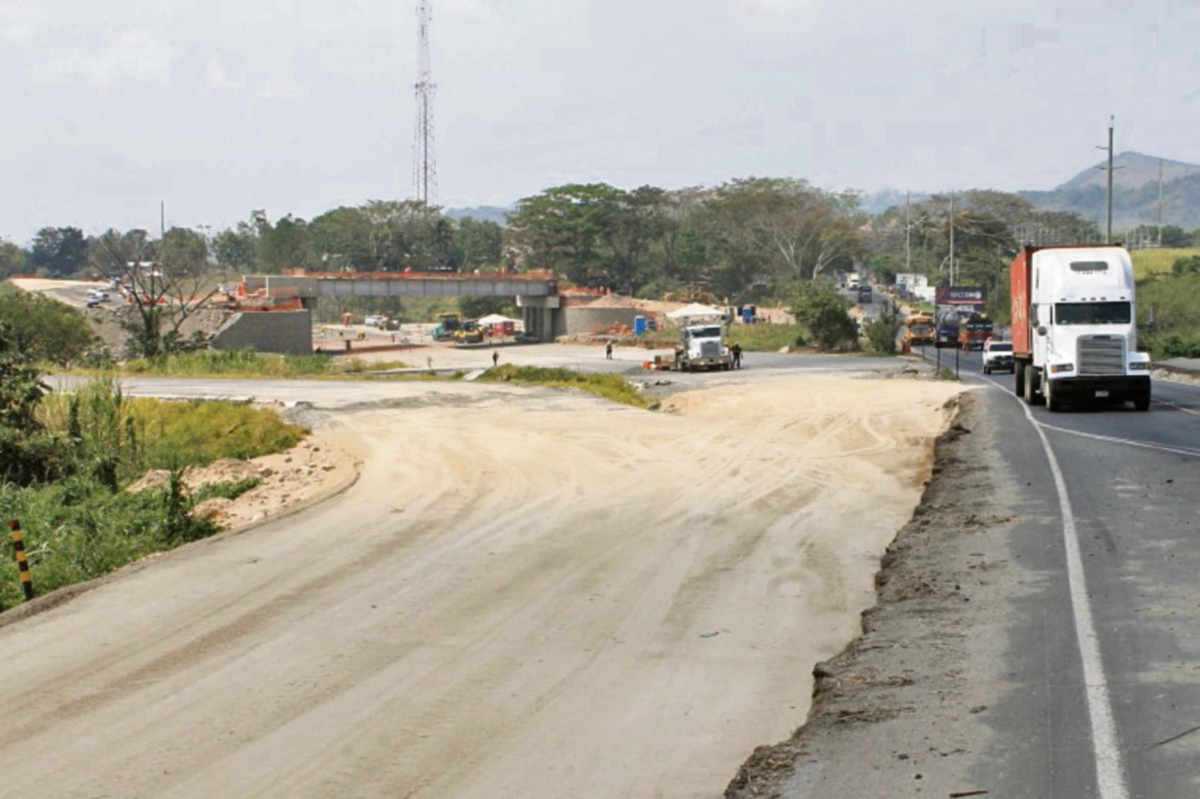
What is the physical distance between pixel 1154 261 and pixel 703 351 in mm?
85330

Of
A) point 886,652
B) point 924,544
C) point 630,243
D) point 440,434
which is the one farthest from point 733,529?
point 630,243

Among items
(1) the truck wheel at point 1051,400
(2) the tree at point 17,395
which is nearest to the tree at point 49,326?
(2) the tree at point 17,395

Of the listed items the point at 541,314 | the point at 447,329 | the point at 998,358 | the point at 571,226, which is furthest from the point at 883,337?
the point at 571,226

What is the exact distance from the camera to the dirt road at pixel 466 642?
10031 mm

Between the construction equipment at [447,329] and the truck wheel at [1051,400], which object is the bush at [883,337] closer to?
the construction equipment at [447,329]

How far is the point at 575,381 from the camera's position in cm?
5347

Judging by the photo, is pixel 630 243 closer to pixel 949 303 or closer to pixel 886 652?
pixel 949 303

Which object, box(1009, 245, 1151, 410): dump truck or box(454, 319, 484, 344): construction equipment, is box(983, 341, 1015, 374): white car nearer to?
box(1009, 245, 1151, 410): dump truck

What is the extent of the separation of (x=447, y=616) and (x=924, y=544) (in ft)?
21.3

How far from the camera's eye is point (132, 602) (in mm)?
15609

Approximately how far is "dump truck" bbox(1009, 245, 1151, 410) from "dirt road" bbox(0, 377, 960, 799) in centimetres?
1016

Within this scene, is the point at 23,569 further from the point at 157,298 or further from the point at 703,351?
the point at 157,298

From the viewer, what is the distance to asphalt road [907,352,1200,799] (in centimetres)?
873

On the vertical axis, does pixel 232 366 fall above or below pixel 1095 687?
above
